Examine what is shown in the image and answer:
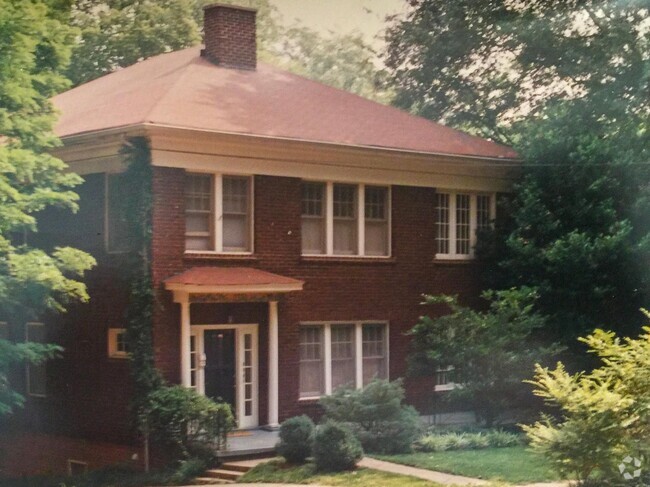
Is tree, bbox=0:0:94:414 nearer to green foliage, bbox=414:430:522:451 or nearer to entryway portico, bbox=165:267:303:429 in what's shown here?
entryway portico, bbox=165:267:303:429

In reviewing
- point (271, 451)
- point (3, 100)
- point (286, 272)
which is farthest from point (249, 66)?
point (271, 451)

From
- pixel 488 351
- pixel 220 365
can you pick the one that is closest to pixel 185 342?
pixel 220 365

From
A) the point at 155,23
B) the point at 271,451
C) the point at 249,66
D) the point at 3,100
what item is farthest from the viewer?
the point at 155,23

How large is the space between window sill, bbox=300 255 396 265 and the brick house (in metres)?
0.03

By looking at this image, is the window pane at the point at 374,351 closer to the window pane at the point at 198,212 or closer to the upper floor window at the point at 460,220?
the upper floor window at the point at 460,220

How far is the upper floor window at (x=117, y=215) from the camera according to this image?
1550 centimetres

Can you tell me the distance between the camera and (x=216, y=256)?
15.8m

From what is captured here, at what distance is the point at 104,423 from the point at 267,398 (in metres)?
2.20

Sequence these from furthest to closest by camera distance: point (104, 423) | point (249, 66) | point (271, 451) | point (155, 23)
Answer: point (155, 23) → point (249, 66) → point (104, 423) → point (271, 451)

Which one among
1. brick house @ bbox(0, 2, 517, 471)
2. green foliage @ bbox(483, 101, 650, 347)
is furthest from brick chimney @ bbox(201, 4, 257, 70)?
green foliage @ bbox(483, 101, 650, 347)

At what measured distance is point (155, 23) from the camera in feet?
62.5

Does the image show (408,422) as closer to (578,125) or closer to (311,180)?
(311,180)

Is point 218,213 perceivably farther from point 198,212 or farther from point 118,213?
point 118,213

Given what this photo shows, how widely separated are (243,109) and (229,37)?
1.77 m
